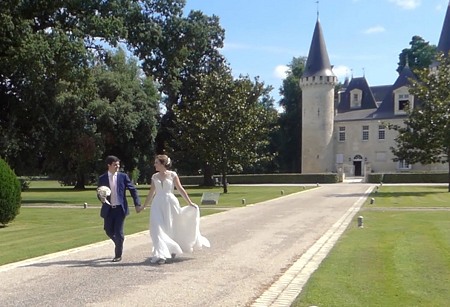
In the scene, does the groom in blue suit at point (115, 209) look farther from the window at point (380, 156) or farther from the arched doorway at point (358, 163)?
the arched doorway at point (358, 163)

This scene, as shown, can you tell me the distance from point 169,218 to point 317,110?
69500mm

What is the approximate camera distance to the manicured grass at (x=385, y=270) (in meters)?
6.57

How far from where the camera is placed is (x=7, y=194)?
15820 mm

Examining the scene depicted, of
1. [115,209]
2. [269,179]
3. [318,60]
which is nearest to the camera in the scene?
[115,209]

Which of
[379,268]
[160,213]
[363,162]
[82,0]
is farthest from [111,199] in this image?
[363,162]

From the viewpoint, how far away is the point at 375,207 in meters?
22.6

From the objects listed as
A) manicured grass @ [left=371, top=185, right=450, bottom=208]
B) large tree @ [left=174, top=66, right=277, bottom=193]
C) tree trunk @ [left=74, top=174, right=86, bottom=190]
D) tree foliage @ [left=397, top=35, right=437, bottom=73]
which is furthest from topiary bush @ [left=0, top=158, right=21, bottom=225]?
tree foliage @ [left=397, top=35, right=437, bottom=73]

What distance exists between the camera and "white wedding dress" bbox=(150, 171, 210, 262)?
924cm

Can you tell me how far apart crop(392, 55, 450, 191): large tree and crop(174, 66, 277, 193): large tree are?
951 centimetres

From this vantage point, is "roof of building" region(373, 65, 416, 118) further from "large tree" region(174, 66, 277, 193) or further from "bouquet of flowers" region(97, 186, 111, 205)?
"bouquet of flowers" region(97, 186, 111, 205)

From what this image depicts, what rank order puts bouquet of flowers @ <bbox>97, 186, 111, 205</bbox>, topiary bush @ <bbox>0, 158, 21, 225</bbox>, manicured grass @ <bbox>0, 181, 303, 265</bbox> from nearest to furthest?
1. bouquet of flowers @ <bbox>97, 186, 111, 205</bbox>
2. manicured grass @ <bbox>0, 181, 303, 265</bbox>
3. topiary bush @ <bbox>0, 158, 21, 225</bbox>

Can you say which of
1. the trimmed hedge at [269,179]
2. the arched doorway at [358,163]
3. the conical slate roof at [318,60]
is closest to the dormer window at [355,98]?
the arched doorway at [358,163]

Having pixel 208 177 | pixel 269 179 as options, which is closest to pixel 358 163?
pixel 269 179

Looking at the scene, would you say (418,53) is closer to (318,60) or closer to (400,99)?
(400,99)
